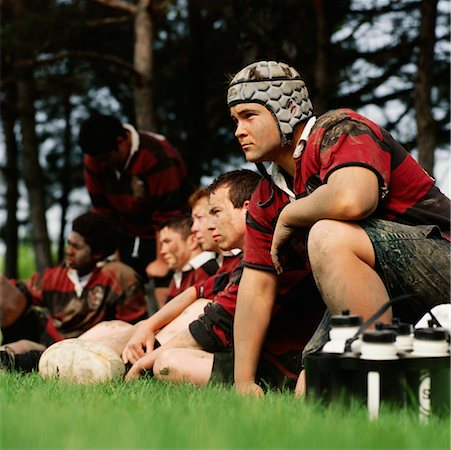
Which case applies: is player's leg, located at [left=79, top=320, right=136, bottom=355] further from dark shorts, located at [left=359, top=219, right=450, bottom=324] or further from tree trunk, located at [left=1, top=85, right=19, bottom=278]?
tree trunk, located at [left=1, top=85, right=19, bottom=278]

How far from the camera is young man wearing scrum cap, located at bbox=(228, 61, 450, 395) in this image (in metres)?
3.75

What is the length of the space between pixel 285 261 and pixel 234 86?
2.67 feet

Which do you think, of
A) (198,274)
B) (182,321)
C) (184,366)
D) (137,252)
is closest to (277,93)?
(184,366)

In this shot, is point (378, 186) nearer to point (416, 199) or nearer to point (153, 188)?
point (416, 199)

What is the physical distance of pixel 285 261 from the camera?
433cm


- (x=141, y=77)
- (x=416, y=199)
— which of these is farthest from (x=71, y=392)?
(x=141, y=77)

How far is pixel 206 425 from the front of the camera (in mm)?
2926

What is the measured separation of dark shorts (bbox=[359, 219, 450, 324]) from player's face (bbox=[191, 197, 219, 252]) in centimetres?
227

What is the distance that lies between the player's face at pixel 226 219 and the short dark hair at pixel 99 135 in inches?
105

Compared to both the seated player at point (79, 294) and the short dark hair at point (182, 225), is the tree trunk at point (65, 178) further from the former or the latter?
the short dark hair at point (182, 225)

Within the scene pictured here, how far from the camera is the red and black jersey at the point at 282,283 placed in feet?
14.6

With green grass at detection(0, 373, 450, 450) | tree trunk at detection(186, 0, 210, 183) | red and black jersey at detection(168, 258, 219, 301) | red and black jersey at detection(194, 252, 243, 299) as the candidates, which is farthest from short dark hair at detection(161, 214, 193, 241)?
tree trunk at detection(186, 0, 210, 183)

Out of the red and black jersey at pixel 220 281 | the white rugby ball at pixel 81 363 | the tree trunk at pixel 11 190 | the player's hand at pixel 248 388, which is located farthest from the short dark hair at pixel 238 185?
the tree trunk at pixel 11 190

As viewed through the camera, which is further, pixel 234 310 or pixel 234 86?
pixel 234 310
